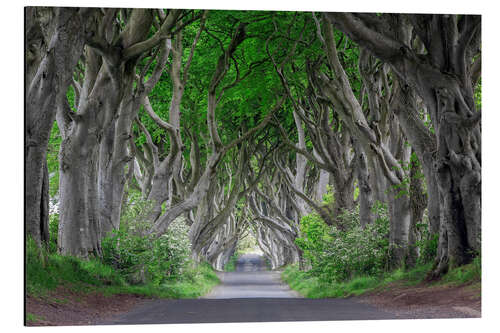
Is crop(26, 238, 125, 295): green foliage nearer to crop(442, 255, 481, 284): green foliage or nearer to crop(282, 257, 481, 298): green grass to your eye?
crop(282, 257, 481, 298): green grass

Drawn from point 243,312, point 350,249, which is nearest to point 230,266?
point 350,249

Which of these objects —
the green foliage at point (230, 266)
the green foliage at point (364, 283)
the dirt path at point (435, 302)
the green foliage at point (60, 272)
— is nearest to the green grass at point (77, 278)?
the green foliage at point (60, 272)

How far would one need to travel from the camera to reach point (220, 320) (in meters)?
8.73

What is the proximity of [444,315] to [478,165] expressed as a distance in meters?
2.33

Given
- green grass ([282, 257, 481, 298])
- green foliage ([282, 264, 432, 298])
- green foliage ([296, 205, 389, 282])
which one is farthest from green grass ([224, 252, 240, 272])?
green foliage ([282, 264, 432, 298])

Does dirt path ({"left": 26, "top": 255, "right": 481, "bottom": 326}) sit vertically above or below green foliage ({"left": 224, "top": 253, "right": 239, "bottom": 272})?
above

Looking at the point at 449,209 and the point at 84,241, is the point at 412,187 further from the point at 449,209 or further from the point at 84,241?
the point at 84,241

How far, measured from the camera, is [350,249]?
1516 centimetres

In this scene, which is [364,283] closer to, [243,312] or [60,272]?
[243,312]

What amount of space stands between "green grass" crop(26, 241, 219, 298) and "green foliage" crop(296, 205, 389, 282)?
349cm

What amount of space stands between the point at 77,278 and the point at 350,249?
6597 mm

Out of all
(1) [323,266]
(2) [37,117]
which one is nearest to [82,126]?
(2) [37,117]

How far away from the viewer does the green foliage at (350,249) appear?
14617mm

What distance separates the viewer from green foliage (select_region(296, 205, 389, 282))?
48.0ft
